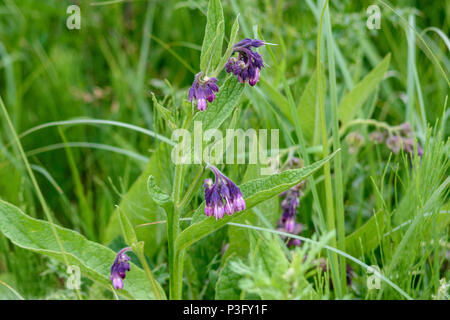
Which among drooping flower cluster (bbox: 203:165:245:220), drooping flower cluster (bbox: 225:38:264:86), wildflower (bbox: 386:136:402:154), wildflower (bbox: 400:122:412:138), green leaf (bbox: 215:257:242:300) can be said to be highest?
drooping flower cluster (bbox: 225:38:264:86)

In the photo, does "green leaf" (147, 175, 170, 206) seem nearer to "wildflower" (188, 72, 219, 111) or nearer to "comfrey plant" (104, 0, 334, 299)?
"comfrey plant" (104, 0, 334, 299)

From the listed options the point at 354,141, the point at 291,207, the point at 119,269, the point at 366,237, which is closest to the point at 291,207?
the point at 291,207

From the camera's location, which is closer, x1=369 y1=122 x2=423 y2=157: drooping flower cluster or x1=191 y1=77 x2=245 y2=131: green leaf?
x1=191 y1=77 x2=245 y2=131: green leaf

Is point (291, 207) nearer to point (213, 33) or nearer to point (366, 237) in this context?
point (366, 237)

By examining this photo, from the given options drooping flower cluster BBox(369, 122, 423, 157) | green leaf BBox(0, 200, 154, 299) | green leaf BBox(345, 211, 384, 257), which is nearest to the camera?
green leaf BBox(0, 200, 154, 299)

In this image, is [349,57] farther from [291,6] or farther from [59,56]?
[59,56]

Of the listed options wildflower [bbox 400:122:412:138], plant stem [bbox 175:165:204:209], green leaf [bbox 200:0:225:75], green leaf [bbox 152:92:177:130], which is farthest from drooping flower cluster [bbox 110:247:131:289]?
wildflower [bbox 400:122:412:138]
